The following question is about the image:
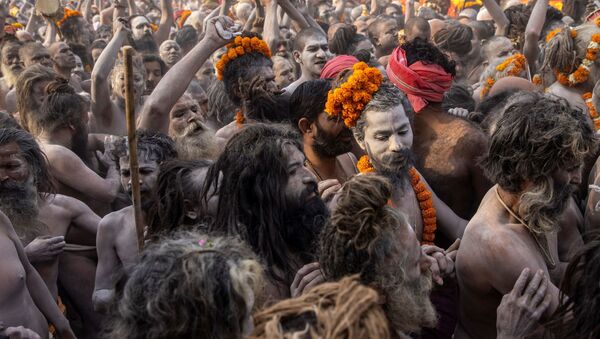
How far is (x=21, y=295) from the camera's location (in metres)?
3.75

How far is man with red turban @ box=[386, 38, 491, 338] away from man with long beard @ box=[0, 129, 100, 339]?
2032mm

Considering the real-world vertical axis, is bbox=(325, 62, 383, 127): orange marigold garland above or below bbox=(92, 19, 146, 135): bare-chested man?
above

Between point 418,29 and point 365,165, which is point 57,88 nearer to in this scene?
point 365,165

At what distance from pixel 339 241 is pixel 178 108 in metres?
2.96

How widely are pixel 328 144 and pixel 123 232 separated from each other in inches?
49.8

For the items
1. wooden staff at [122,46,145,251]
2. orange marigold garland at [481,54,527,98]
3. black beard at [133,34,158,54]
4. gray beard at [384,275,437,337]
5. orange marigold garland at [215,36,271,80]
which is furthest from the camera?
black beard at [133,34,158,54]

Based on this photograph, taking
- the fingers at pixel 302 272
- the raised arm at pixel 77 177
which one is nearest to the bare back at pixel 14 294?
the raised arm at pixel 77 177

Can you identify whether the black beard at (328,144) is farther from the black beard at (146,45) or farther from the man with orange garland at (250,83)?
the black beard at (146,45)

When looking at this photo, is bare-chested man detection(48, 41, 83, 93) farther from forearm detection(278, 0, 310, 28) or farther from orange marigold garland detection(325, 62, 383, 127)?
orange marigold garland detection(325, 62, 383, 127)

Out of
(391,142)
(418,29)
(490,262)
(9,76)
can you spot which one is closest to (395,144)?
(391,142)

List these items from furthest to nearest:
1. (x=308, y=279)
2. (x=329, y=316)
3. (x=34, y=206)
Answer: (x=34, y=206) < (x=308, y=279) < (x=329, y=316)

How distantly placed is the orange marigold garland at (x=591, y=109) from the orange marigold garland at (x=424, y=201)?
1.53 meters

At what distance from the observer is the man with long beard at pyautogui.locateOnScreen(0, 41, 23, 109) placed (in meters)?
8.51

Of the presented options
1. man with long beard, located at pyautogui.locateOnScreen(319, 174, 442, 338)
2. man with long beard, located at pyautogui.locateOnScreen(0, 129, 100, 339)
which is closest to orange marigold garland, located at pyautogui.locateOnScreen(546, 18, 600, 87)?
man with long beard, located at pyautogui.locateOnScreen(319, 174, 442, 338)
